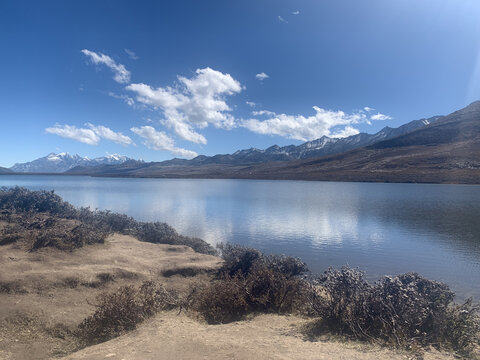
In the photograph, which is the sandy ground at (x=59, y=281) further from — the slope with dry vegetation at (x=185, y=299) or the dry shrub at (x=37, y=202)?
the dry shrub at (x=37, y=202)

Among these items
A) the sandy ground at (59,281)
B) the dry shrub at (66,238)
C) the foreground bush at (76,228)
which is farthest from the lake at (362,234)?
the dry shrub at (66,238)

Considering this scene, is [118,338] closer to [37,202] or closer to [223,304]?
[223,304]

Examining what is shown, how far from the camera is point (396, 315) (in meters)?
6.76

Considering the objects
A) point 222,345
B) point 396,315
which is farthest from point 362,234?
point 222,345

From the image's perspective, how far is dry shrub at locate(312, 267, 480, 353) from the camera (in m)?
6.47

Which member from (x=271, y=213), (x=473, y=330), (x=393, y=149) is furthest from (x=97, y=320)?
(x=393, y=149)

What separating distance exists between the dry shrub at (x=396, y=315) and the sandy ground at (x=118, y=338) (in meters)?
0.59

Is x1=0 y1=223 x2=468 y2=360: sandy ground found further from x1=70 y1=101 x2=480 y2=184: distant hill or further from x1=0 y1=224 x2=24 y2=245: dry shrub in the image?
x1=70 y1=101 x2=480 y2=184: distant hill


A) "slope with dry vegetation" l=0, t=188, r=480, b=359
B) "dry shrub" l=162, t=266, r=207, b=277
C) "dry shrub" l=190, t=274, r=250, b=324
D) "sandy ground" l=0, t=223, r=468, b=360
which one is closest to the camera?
"sandy ground" l=0, t=223, r=468, b=360

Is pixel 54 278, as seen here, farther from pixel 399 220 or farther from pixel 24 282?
pixel 399 220

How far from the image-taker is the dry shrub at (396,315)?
6.47 metres

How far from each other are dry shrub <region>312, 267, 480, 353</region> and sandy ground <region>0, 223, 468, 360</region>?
1.94 ft

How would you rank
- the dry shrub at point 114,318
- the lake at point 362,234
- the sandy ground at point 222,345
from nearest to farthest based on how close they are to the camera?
the sandy ground at point 222,345 < the dry shrub at point 114,318 < the lake at point 362,234

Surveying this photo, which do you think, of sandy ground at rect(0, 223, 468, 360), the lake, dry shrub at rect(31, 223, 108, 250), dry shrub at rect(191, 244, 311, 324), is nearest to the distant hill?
the lake
